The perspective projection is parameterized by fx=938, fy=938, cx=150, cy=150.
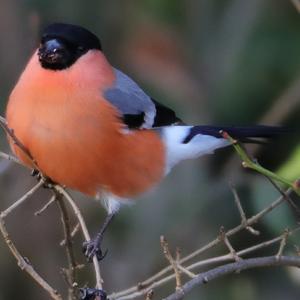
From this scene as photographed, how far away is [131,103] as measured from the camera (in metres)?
2.33

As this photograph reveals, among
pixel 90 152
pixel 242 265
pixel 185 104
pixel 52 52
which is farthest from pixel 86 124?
pixel 185 104

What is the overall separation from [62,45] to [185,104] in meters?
1.04

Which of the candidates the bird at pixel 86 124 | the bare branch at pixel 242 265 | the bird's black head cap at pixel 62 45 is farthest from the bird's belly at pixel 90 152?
the bare branch at pixel 242 265

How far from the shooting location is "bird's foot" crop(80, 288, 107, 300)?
164 centimetres

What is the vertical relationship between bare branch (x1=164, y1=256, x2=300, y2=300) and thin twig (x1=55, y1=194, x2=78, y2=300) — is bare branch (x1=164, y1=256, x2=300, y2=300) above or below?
above

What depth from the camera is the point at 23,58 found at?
9.90ft

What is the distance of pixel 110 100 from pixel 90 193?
232 mm

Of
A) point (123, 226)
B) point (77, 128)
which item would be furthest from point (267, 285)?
point (77, 128)

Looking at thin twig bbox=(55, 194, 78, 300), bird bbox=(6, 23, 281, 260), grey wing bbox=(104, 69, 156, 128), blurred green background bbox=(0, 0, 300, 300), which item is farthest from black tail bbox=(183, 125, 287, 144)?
thin twig bbox=(55, 194, 78, 300)

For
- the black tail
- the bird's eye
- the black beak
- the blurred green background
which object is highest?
the black tail

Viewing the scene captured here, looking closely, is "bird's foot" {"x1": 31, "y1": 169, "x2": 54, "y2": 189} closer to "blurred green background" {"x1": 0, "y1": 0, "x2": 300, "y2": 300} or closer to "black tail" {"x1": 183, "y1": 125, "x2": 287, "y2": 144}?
"black tail" {"x1": 183, "y1": 125, "x2": 287, "y2": 144}

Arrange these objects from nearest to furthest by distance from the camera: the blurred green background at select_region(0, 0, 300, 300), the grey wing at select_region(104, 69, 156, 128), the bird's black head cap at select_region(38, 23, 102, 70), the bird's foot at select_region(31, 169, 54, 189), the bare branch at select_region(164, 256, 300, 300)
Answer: the bare branch at select_region(164, 256, 300, 300), the bird's foot at select_region(31, 169, 54, 189), the bird's black head cap at select_region(38, 23, 102, 70), the grey wing at select_region(104, 69, 156, 128), the blurred green background at select_region(0, 0, 300, 300)

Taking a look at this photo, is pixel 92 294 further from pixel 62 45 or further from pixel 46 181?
pixel 62 45

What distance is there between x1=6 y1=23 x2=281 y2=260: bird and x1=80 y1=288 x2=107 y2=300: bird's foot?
361mm
